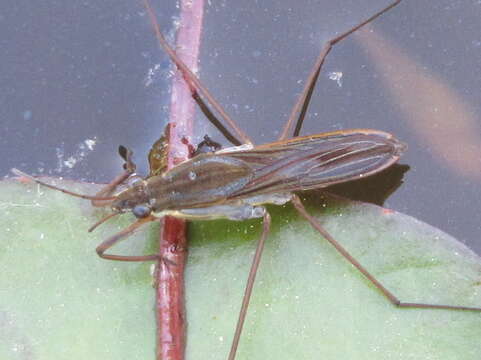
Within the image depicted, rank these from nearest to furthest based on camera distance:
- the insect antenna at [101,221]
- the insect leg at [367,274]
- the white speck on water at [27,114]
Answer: the insect leg at [367,274] → the insect antenna at [101,221] → the white speck on water at [27,114]

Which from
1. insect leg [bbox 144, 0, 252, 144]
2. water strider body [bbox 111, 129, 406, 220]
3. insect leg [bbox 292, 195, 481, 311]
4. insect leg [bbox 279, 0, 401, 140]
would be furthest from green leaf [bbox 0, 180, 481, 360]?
insect leg [bbox 144, 0, 252, 144]

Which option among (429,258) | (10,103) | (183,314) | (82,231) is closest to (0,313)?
(82,231)

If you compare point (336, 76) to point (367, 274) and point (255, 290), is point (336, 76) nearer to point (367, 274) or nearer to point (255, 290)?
point (367, 274)

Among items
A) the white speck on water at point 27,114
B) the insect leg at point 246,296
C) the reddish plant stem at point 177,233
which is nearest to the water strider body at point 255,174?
the reddish plant stem at point 177,233

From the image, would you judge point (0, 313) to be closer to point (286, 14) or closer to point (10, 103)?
point (10, 103)

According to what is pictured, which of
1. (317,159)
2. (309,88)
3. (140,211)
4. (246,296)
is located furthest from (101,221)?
(309,88)

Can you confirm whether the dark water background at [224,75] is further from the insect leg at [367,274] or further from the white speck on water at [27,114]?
the insect leg at [367,274]
